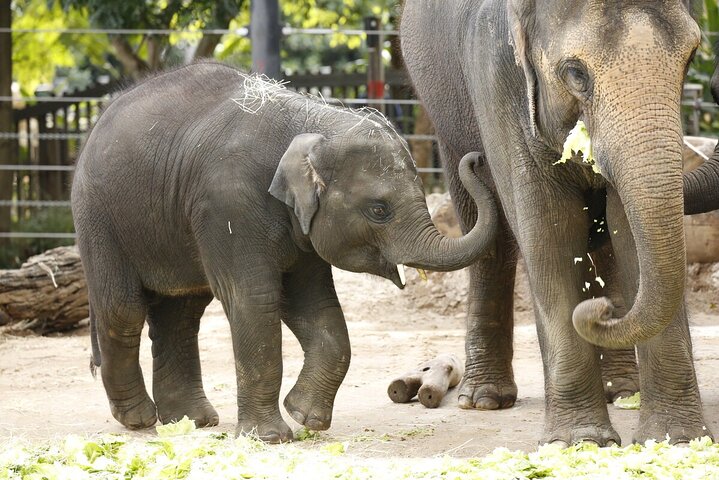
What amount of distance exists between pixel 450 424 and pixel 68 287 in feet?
13.6

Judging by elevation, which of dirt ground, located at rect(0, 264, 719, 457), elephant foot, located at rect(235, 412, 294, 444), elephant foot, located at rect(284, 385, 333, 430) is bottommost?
dirt ground, located at rect(0, 264, 719, 457)

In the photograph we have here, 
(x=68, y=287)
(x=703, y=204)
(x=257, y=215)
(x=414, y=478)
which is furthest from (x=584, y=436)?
(x=68, y=287)

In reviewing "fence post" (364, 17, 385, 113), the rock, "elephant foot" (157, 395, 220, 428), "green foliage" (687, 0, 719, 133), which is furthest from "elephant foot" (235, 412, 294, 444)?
"green foliage" (687, 0, 719, 133)

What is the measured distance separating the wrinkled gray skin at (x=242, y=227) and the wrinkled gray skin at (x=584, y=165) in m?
0.38

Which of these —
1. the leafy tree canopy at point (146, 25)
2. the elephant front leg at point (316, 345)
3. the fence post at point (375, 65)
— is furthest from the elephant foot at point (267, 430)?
the fence post at point (375, 65)

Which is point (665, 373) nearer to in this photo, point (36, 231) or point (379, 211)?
point (379, 211)

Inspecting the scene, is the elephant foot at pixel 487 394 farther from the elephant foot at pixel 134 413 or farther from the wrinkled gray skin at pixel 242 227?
the elephant foot at pixel 134 413

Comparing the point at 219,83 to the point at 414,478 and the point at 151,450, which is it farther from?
the point at 414,478

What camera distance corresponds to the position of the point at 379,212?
5.71 m

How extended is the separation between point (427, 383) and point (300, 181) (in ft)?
5.87

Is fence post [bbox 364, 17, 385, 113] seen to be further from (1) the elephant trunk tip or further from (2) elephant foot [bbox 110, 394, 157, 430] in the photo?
(1) the elephant trunk tip

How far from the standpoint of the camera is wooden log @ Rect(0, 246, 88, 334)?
31.5 feet

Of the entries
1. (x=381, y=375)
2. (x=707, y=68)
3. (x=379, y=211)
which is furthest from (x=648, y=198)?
(x=707, y=68)

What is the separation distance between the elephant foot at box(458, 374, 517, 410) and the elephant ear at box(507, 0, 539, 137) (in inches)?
85.2
